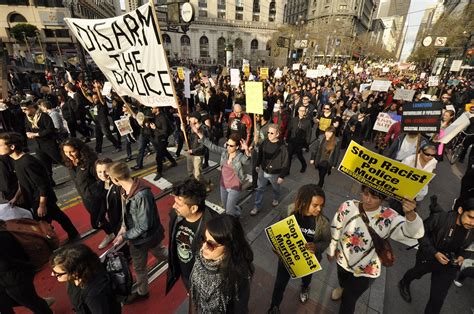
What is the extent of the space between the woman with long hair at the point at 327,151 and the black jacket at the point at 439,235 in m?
2.78

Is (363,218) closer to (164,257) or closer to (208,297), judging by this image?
(208,297)

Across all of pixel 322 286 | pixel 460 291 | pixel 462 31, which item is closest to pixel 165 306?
pixel 322 286

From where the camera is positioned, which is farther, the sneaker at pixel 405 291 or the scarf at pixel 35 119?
the scarf at pixel 35 119

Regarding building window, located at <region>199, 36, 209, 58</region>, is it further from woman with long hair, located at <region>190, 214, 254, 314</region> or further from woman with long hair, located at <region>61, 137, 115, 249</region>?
woman with long hair, located at <region>190, 214, 254, 314</region>

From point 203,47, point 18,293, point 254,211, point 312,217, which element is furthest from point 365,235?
point 203,47

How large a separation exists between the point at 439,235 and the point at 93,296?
11.4 ft

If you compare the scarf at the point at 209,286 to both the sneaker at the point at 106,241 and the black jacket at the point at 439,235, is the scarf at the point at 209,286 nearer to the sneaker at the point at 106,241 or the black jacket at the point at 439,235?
the black jacket at the point at 439,235

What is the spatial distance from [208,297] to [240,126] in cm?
497

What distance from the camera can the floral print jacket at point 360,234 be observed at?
2.35 meters

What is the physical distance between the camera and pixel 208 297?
73.1 inches

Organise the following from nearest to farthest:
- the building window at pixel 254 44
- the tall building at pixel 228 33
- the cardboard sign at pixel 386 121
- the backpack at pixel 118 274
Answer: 1. the backpack at pixel 118 274
2. the cardboard sign at pixel 386 121
3. the tall building at pixel 228 33
4. the building window at pixel 254 44

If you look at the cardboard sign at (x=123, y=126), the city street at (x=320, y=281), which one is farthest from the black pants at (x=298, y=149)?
the cardboard sign at (x=123, y=126)

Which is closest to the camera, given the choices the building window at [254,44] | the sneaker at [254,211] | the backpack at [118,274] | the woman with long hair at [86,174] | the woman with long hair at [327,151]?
the backpack at [118,274]

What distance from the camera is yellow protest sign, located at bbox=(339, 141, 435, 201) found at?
7.24ft
